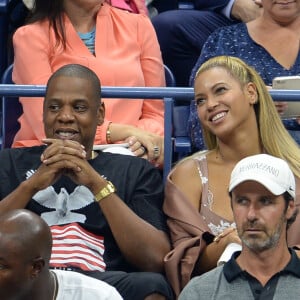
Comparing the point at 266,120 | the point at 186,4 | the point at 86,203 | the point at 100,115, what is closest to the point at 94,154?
the point at 100,115

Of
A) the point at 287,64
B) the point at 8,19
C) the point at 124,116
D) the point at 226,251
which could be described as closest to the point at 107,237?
the point at 226,251

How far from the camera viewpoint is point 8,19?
6910 mm

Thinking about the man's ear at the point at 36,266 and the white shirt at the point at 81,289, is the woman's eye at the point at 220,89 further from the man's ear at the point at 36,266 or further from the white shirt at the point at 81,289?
the man's ear at the point at 36,266

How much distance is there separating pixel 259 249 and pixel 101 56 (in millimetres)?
2024

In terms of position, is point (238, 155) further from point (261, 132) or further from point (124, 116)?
point (124, 116)

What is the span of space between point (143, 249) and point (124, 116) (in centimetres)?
120

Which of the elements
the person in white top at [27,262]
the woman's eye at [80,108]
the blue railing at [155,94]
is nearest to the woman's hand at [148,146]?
the blue railing at [155,94]

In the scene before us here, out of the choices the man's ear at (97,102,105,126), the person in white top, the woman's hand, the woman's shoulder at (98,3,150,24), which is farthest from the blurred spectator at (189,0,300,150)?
the person in white top

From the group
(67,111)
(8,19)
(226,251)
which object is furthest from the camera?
(8,19)

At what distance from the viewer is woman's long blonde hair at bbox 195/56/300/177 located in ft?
17.5

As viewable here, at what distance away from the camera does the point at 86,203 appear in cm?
523

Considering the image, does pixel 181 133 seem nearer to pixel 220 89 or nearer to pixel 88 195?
pixel 220 89

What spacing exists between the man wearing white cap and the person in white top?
1.43 ft

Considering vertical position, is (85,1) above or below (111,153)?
above
